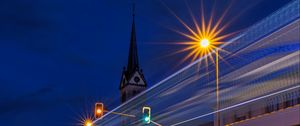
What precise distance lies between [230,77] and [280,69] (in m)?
9.68

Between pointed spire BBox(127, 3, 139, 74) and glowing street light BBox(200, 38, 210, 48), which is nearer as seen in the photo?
glowing street light BBox(200, 38, 210, 48)

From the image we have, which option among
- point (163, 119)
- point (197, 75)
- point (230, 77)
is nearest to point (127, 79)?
point (163, 119)

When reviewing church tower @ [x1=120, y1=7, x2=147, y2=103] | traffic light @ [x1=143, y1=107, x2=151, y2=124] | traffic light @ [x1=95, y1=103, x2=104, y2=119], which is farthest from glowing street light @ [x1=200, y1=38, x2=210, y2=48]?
church tower @ [x1=120, y1=7, x2=147, y2=103]

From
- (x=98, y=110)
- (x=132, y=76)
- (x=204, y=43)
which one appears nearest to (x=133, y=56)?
(x=132, y=76)

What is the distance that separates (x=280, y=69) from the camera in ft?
80.2

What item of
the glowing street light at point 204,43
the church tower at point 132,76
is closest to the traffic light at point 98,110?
the glowing street light at point 204,43

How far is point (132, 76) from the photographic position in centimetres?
13375

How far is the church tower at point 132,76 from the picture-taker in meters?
132

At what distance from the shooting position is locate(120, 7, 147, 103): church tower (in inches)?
5207

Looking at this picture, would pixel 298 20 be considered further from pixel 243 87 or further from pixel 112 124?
pixel 112 124

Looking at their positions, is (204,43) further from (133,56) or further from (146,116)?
(133,56)

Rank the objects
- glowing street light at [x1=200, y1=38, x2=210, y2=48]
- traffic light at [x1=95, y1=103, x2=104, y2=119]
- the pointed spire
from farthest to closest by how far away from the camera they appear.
Result: the pointed spire
traffic light at [x1=95, y1=103, x2=104, y2=119]
glowing street light at [x1=200, y1=38, x2=210, y2=48]

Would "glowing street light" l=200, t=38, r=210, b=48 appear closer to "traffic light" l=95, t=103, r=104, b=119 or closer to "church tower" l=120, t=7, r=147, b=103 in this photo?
"traffic light" l=95, t=103, r=104, b=119

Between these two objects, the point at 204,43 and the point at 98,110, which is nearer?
the point at 204,43
